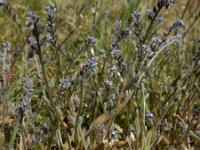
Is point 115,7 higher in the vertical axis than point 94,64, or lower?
higher

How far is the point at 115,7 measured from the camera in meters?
3.24

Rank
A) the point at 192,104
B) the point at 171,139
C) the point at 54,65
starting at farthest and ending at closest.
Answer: the point at 54,65 < the point at 192,104 < the point at 171,139

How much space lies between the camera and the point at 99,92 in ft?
6.13

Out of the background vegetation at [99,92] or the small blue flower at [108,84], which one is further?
the small blue flower at [108,84]

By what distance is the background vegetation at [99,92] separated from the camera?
154cm

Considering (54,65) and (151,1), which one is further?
(151,1)

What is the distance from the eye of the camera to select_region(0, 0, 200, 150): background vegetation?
1.54m

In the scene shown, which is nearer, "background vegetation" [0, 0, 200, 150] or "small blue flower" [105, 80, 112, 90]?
"background vegetation" [0, 0, 200, 150]

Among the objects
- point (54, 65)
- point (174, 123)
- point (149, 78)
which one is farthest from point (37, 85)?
point (174, 123)

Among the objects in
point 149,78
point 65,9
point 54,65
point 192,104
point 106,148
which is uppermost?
point 65,9

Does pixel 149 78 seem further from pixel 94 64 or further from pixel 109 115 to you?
pixel 94 64

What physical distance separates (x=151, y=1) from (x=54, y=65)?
1.05 metres

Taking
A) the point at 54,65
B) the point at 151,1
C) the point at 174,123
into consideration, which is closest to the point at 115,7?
the point at 151,1

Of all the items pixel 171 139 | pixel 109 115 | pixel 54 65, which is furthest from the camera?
pixel 54 65
